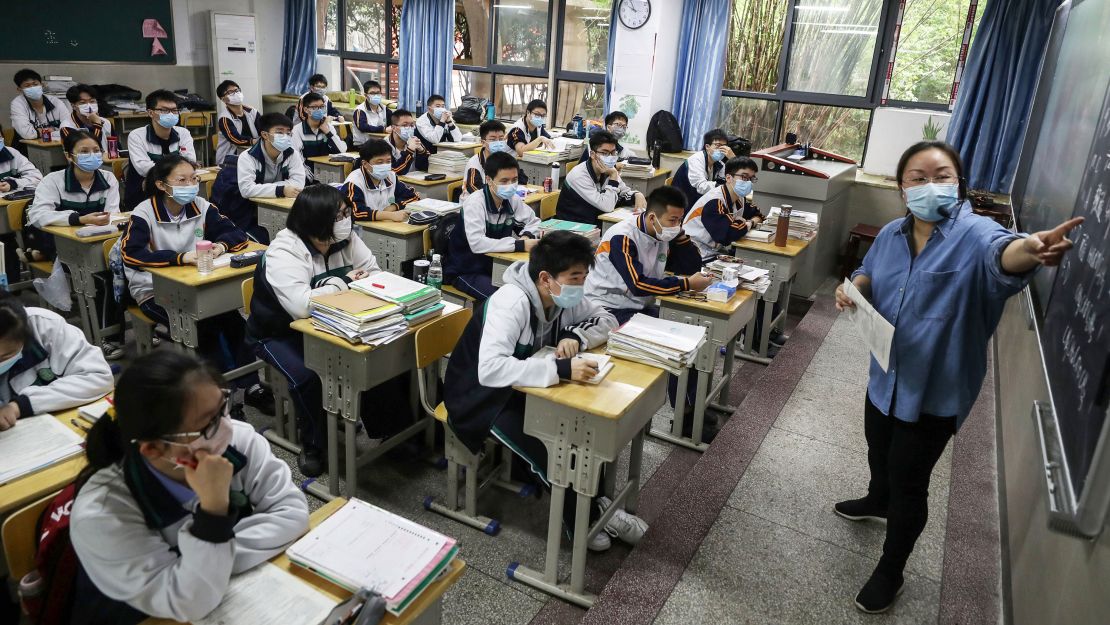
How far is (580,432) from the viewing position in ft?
7.44

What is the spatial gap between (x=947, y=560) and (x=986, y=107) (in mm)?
5175

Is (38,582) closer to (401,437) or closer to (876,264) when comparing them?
(401,437)

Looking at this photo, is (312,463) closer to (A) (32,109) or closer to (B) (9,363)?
(B) (9,363)

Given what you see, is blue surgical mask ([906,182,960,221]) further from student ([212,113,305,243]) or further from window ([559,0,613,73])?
window ([559,0,613,73])

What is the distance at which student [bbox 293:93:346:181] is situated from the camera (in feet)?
23.3

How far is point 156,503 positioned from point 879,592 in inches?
80.6

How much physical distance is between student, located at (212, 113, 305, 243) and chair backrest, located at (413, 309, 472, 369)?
2.64m

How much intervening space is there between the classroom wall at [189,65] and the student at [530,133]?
4968 mm

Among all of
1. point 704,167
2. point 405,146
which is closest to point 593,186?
point 704,167

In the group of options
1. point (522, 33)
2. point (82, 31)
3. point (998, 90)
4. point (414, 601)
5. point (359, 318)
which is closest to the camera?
point (414, 601)

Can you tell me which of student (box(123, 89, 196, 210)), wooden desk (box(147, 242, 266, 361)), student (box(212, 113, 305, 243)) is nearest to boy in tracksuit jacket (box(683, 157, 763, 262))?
wooden desk (box(147, 242, 266, 361))

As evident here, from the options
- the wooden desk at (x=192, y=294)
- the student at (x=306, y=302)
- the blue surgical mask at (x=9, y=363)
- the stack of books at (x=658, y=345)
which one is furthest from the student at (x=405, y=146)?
the blue surgical mask at (x=9, y=363)

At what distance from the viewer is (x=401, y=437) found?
3.10m

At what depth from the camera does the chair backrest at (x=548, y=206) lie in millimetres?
5418
